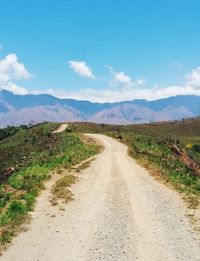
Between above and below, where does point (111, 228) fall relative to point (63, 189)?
below

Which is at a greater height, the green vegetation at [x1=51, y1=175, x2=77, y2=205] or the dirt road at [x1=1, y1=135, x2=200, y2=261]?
the green vegetation at [x1=51, y1=175, x2=77, y2=205]

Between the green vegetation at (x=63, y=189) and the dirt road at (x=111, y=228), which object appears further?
the green vegetation at (x=63, y=189)

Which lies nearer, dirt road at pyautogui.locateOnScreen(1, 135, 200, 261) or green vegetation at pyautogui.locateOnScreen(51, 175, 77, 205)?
dirt road at pyautogui.locateOnScreen(1, 135, 200, 261)

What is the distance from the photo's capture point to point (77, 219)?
22859mm

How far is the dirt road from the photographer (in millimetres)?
17361

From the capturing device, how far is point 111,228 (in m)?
21.0

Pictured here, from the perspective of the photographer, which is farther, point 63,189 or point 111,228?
point 63,189

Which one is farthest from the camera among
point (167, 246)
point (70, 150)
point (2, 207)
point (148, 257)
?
point (70, 150)

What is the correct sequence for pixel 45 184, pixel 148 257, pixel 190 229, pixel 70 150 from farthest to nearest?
pixel 70 150 → pixel 45 184 → pixel 190 229 → pixel 148 257

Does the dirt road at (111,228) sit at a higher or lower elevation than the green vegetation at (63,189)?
lower

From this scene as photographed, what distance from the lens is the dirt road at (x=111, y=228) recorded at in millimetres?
17361

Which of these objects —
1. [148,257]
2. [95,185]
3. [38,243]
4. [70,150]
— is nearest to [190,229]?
[148,257]

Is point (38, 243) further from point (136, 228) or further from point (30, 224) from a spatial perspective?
point (136, 228)

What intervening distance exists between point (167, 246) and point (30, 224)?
752 cm
